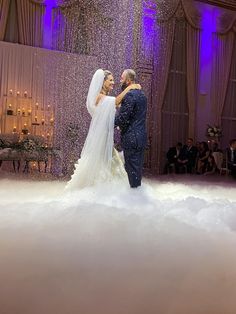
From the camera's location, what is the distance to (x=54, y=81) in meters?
13.0

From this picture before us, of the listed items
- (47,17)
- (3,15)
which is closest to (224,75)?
(47,17)

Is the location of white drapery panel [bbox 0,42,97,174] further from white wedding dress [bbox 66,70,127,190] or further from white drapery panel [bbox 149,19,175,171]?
white wedding dress [bbox 66,70,127,190]

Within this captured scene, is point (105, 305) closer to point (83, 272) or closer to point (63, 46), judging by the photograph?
point (83, 272)

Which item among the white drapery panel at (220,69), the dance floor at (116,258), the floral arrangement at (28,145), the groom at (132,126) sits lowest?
the floral arrangement at (28,145)

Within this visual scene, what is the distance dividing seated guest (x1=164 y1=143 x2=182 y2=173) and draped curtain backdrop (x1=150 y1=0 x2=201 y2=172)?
0.59 m

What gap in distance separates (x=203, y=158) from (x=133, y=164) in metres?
8.58

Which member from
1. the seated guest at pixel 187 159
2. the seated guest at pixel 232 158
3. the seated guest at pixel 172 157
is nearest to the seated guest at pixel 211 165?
the seated guest at pixel 187 159

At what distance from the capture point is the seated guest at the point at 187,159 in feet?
44.2

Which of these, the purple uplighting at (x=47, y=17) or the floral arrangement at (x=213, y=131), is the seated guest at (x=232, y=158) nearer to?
the floral arrangement at (x=213, y=131)

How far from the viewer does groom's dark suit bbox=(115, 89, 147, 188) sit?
17.3ft

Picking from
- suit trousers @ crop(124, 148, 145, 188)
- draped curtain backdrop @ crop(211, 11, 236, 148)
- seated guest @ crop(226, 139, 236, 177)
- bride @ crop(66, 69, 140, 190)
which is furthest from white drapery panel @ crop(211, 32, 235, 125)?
bride @ crop(66, 69, 140, 190)

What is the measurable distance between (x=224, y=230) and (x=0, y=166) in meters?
7.10

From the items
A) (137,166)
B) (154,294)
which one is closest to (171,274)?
(154,294)

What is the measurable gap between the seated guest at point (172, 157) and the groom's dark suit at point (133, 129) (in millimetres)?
8212
